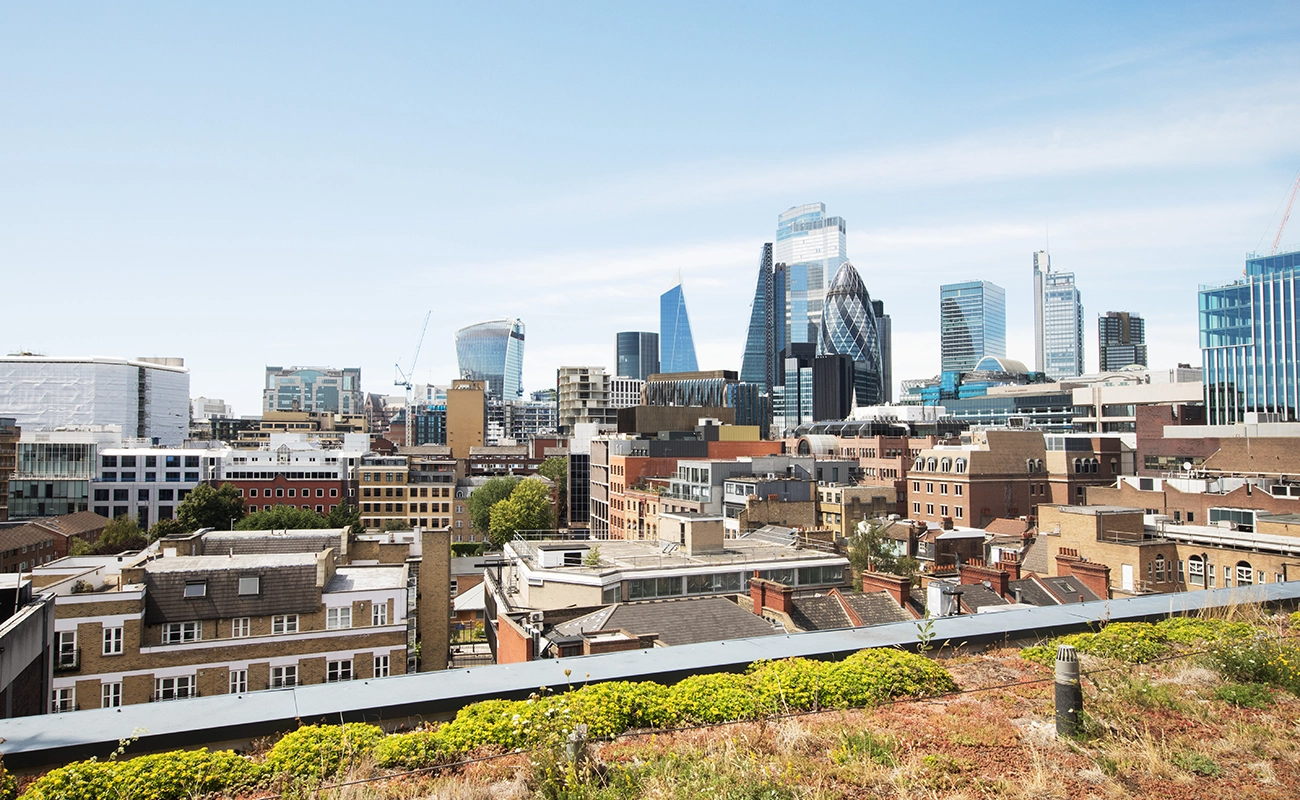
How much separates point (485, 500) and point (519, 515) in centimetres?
1137

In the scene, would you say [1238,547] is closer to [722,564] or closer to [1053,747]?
[722,564]

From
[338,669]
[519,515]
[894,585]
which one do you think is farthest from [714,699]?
[519,515]

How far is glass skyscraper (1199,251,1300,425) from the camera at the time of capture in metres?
114

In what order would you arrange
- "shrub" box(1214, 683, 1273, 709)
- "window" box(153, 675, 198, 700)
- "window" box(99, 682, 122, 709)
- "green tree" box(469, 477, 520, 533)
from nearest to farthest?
"shrub" box(1214, 683, 1273, 709) → "window" box(99, 682, 122, 709) → "window" box(153, 675, 198, 700) → "green tree" box(469, 477, 520, 533)

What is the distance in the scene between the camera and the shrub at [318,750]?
657 cm

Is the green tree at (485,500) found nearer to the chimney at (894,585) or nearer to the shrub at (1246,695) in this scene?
the chimney at (894,585)

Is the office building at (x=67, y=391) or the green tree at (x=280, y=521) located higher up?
the office building at (x=67, y=391)

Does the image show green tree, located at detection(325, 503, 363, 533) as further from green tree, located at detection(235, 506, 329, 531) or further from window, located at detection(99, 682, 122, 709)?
window, located at detection(99, 682, 122, 709)

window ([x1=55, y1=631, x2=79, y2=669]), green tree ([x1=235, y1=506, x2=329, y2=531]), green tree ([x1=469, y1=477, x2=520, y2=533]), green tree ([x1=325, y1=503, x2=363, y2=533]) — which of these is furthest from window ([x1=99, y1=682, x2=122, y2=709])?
green tree ([x1=469, y1=477, x2=520, y2=533])

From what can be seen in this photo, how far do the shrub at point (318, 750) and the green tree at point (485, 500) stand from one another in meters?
89.0

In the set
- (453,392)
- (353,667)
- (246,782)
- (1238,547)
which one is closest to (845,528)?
(1238,547)

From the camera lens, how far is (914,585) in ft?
→ 145

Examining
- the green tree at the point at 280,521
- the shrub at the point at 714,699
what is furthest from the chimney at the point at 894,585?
the green tree at the point at 280,521

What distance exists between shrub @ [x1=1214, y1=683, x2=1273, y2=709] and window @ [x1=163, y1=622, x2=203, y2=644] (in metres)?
29.2
